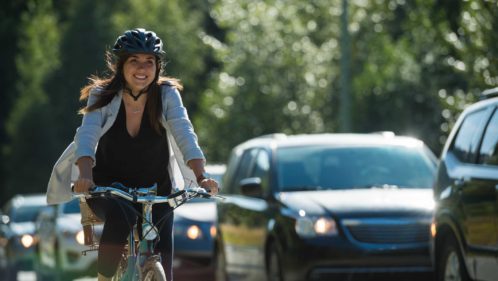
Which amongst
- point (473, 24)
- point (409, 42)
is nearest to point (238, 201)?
point (473, 24)

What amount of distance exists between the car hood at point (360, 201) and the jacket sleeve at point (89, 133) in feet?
16.3

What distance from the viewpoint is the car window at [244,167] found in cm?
1541

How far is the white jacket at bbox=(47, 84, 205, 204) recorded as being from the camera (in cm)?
782

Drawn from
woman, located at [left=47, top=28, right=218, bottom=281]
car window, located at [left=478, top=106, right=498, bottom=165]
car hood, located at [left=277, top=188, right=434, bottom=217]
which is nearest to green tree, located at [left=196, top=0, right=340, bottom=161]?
car hood, located at [left=277, top=188, right=434, bottom=217]

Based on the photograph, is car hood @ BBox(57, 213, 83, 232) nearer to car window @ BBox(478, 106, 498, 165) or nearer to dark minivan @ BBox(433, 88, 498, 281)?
dark minivan @ BBox(433, 88, 498, 281)

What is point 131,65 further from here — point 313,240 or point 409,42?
point 409,42

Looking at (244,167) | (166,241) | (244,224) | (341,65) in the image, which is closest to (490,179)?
(166,241)

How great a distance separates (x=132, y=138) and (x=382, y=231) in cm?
496

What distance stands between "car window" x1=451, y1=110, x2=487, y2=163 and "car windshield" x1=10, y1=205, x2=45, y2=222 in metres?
16.7

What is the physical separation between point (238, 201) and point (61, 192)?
708cm

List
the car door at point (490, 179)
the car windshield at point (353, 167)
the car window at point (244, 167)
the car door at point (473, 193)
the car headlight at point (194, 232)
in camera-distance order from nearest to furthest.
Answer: the car door at point (490, 179)
the car door at point (473, 193)
the car windshield at point (353, 167)
the car window at point (244, 167)
the car headlight at point (194, 232)

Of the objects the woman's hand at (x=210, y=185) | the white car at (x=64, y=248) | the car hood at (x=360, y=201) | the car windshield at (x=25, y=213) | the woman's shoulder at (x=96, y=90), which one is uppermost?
the woman's shoulder at (x=96, y=90)

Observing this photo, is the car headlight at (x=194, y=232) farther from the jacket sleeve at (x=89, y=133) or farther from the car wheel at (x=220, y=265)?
the jacket sleeve at (x=89, y=133)

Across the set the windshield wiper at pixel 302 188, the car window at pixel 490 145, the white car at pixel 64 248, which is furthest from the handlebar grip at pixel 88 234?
the white car at pixel 64 248
